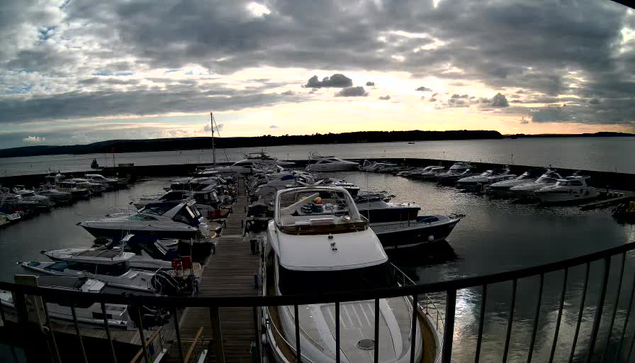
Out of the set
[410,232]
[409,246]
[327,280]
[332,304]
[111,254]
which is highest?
[327,280]

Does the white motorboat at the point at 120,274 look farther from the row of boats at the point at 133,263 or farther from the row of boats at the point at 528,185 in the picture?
the row of boats at the point at 528,185

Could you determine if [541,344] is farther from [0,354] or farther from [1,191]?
[1,191]

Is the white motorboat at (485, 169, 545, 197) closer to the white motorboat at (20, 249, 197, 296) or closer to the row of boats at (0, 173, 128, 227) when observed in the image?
the white motorboat at (20, 249, 197, 296)

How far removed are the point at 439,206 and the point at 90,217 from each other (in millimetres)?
32809

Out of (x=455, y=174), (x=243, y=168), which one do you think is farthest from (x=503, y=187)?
(x=243, y=168)

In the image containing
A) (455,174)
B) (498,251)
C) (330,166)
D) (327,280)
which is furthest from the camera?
(330,166)

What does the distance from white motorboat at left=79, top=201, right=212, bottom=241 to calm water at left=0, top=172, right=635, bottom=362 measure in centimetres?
509

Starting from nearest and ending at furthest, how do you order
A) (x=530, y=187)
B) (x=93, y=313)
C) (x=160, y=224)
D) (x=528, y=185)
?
(x=93, y=313) < (x=160, y=224) < (x=530, y=187) < (x=528, y=185)

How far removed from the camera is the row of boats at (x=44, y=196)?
A: 34734 mm

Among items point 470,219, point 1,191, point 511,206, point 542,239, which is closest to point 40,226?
point 1,191

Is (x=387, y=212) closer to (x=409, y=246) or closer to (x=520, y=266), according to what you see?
(x=409, y=246)

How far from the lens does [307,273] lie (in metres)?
7.39

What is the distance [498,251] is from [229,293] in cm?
1636

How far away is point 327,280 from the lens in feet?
24.2
